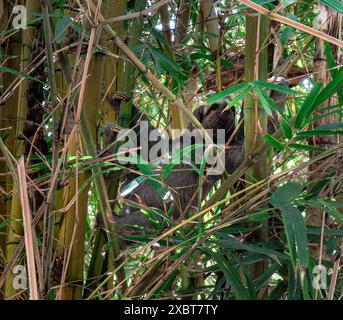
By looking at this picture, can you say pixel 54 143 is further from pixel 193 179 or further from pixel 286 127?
pixel 193 179

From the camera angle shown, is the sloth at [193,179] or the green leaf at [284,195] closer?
the green leaf at [284,195]

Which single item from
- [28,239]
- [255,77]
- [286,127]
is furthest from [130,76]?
[28,239]

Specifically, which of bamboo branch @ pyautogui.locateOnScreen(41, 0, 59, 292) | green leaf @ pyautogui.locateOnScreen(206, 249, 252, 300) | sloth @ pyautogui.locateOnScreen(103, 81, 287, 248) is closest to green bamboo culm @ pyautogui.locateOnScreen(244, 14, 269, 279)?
green leaf @ pyautogui.locateOnScreen(206, 249, 252, 300)

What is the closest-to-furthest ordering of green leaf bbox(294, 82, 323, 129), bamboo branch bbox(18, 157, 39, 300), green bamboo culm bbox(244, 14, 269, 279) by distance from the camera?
1. bamboo branch bbox(18, 157, 39, 300)
2. green leaf bbox(294, 82, 323, 129)
3. green bamboo culm bbox(244, 14, 269, 279)

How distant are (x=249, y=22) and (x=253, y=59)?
6 cm

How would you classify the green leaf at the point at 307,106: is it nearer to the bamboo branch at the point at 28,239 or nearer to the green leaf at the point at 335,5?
the green leaf at the point at 335,5

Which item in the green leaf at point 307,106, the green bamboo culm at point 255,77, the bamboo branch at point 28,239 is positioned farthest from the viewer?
the green bamboo culm at point 255,77

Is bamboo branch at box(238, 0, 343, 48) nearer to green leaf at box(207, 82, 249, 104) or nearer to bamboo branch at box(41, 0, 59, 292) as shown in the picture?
green leaf at box(207, 82, 249, 104)

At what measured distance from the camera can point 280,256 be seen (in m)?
0.88

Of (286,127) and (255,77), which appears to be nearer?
(286,127)

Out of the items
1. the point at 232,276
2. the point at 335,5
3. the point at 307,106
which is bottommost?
the point at 232,276

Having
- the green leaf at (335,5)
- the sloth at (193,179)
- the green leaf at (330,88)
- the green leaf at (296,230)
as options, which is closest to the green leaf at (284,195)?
the green leaf at (296,230)
